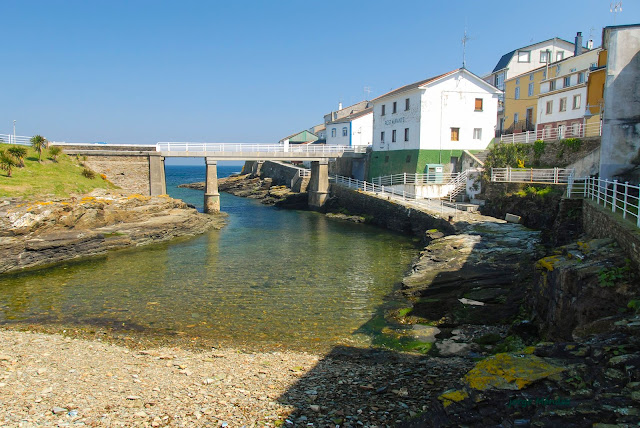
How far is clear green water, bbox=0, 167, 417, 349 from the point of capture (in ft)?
45.4

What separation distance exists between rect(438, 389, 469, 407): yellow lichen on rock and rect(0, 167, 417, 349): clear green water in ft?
20.5

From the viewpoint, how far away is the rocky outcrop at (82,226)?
74.4 ft

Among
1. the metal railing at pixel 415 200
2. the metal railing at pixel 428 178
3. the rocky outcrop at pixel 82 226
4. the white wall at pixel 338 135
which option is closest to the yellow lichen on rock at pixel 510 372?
the metal railing at pixel 415 200

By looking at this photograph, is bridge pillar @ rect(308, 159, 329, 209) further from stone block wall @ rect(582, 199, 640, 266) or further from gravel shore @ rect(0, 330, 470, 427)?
gravel shore @ rect(0, 330, 470, 427)

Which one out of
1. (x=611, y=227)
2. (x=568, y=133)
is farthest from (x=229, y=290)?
(x=568, y=133)

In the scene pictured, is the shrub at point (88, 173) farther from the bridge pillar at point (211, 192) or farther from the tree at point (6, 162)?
the bridge pillar at point (211, 192)

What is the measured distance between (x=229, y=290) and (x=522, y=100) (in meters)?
43.3

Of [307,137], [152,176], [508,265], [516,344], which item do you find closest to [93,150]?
[152,176]

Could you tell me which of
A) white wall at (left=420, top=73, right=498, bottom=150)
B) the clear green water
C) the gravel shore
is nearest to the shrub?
the clear green water

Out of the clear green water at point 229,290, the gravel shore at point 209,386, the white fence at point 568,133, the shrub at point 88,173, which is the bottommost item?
the clear green water at point 229,290

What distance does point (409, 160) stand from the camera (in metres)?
41.5

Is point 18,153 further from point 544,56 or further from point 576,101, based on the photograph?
point 544,56

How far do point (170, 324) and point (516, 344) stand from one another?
33.0 feet

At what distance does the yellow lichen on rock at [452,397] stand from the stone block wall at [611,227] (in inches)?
207
